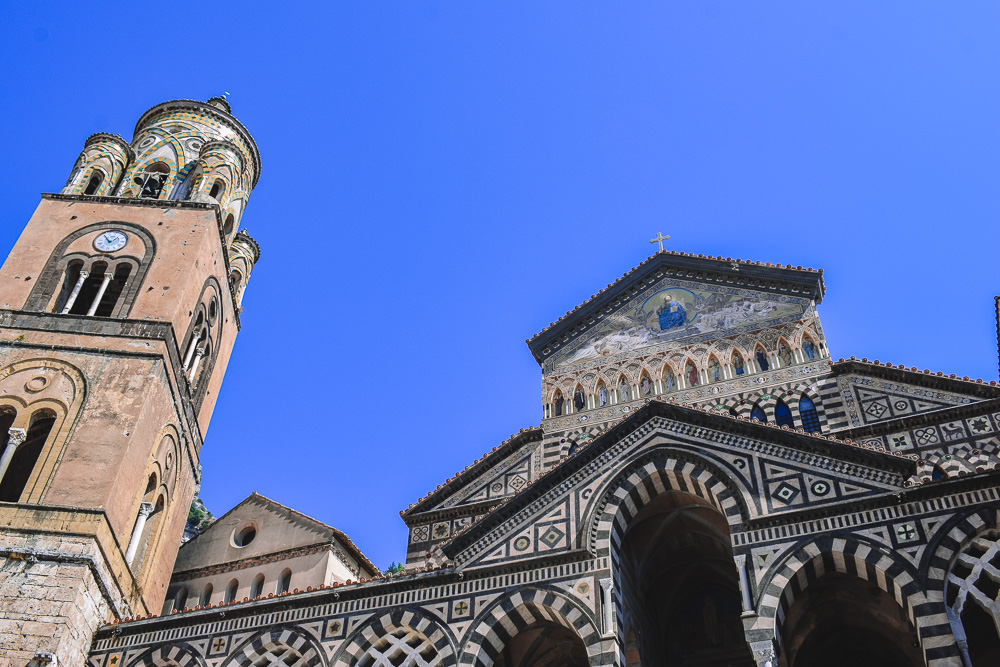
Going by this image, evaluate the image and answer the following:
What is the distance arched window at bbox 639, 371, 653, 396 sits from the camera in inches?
781

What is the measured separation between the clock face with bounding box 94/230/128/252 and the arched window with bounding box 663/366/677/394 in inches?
495

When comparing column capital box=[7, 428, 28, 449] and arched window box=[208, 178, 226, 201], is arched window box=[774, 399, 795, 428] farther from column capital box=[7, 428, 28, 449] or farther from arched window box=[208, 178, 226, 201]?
arched window box=[208, 178, 226, 201]

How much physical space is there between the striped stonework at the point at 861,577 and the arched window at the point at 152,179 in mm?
17848

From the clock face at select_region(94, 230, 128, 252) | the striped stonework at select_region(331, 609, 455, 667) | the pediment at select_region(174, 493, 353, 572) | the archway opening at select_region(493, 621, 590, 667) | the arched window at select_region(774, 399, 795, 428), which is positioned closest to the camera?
the striped stonework at select_region(331, 609, 455, 667)

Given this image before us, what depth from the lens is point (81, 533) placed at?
15.7 metres

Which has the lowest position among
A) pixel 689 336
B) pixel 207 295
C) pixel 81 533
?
pixel 81 533

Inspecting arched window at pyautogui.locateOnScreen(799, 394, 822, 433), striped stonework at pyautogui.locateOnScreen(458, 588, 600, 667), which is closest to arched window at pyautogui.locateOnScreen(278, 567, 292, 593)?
striped stonework at pyautogui.locateOnScreen(458, 588, 600, 667)

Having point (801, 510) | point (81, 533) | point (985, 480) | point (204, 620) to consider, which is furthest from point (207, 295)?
point (985, 480)

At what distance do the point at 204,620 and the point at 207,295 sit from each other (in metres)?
9.07

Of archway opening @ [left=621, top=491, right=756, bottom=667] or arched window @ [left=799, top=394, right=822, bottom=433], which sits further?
arched window @ [left=799, top=394, right=822, bottom=433]

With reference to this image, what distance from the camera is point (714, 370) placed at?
64.2 ft

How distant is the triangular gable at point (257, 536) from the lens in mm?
20188

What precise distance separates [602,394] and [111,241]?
11.7m

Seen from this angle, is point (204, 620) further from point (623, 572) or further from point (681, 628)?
point (681, 628)
